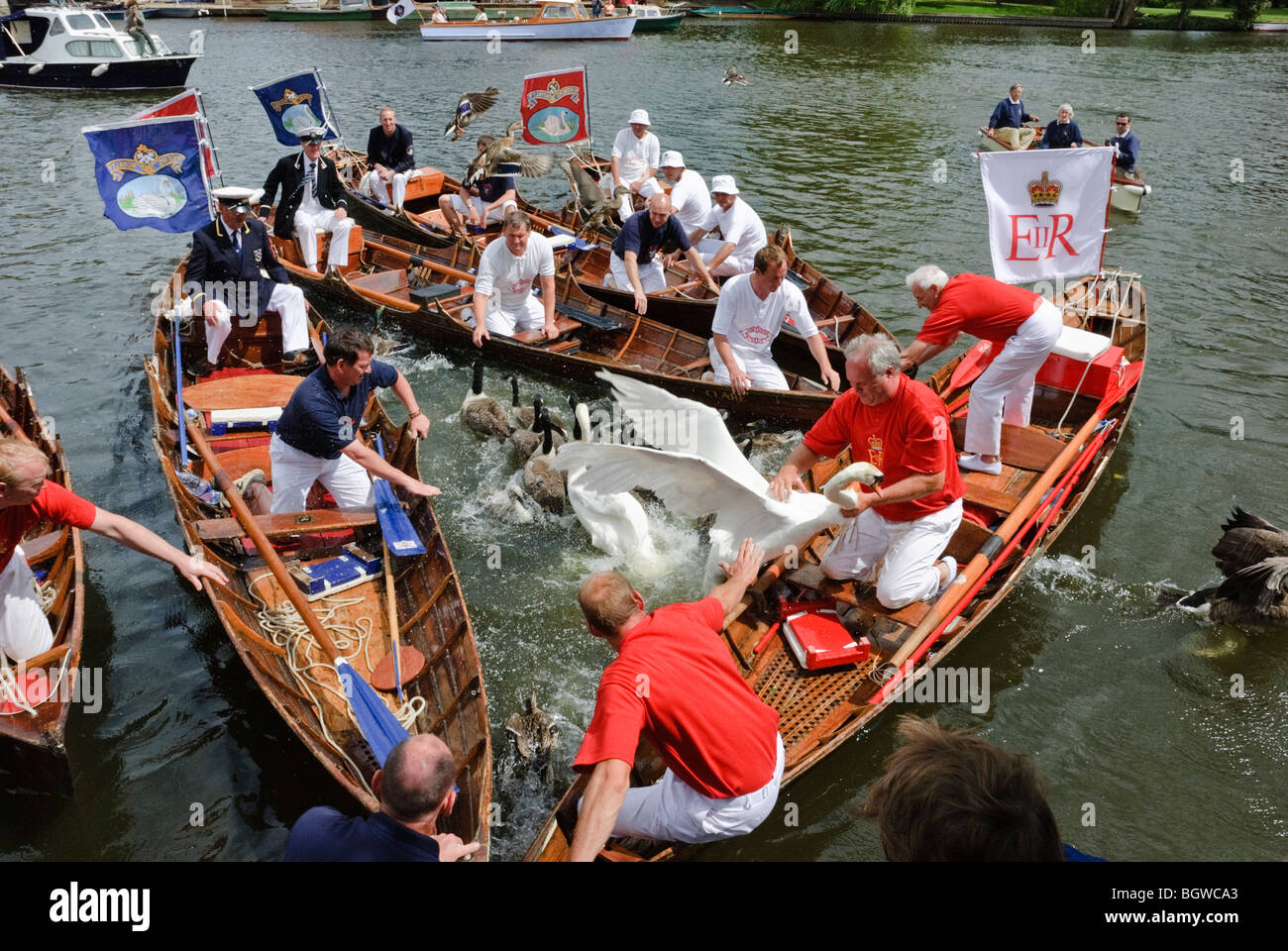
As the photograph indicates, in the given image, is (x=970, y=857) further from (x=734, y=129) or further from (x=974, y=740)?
(x=734, y=129)

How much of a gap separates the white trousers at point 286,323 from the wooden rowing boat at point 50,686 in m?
3.54

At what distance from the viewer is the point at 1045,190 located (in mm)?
9523

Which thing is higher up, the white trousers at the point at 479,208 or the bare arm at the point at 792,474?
the white trousers at the point at 479,208

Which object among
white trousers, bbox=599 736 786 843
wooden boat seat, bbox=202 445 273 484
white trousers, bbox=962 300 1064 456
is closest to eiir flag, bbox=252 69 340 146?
wooden boat seat, bbox=202 445 273 484

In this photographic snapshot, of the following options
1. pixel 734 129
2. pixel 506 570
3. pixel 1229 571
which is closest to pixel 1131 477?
Answer: pixel 1229 571

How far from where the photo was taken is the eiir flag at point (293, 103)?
15211 millimetres

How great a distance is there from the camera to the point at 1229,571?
7.79m

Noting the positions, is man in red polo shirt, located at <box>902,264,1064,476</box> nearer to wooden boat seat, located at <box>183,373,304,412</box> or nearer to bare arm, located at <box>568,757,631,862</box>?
bare arm, located at <box>568,757,631,862</box>

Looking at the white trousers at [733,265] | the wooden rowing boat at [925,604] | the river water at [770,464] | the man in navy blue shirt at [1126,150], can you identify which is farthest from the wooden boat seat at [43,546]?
the man in navy blue shirt at [1126,150]

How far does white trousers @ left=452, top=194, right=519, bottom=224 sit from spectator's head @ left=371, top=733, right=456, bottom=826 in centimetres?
1367

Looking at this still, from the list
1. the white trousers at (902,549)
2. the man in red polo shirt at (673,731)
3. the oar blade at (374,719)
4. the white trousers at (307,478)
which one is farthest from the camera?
the white trousers at (307,478)

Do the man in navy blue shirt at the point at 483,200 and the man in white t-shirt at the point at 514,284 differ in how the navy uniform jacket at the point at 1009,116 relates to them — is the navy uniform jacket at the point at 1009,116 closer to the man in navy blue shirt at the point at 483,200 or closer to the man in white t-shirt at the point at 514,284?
the man in navy blue shirt at the point at 483,200

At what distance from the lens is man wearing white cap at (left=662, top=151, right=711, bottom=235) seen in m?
13.6

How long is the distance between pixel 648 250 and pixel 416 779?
9923 millimetres
